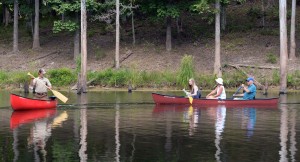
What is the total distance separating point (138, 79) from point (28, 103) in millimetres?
16528

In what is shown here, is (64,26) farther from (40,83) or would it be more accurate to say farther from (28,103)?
(28,103)

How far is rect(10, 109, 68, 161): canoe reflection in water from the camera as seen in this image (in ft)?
65.3

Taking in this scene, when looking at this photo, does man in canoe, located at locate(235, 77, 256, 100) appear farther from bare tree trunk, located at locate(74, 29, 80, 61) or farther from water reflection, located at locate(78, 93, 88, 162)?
bare tree trunk, located at locate(74, 29, 80, 61)

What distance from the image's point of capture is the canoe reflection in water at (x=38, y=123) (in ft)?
65.3

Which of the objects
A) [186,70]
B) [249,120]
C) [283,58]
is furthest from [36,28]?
[249,120]

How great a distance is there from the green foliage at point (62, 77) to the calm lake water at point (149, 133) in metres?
12.8

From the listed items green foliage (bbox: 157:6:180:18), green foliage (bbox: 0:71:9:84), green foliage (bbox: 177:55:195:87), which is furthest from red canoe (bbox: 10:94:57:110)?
green foliage (bbox: 157:6:180:18)

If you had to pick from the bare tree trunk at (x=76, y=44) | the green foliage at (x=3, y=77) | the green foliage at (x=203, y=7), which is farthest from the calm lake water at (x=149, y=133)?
the bare tree trunk at (x=76, y=44)

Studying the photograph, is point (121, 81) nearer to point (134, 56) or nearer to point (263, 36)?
point (134, 56)

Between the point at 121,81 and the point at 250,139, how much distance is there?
26.6 meters

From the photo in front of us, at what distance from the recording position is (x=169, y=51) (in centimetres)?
5566

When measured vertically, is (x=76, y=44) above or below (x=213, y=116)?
above

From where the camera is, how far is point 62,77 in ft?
159

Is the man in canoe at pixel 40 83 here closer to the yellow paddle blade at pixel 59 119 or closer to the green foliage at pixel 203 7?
the yellow paddle blade at pixel 59 119
